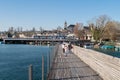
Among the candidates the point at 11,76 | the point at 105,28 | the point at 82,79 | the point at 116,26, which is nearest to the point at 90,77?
the point at 82,79

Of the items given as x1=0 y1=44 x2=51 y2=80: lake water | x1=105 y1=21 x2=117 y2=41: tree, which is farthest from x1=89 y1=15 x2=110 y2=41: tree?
x1=0 y1=44 x2=51 y2=80: lake water

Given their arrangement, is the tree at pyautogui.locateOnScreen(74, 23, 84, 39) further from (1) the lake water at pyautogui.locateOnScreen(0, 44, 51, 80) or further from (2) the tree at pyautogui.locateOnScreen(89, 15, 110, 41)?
(1) the lake water at pyautogui.locateOnScreen(0, 44, 51, 80)

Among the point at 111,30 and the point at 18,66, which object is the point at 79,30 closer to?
the point at 111,30

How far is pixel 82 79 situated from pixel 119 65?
3.55m

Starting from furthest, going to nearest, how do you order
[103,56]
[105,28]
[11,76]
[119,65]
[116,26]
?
1. [116,26]
2. [105,28]
3. [11,76]
4. [103,56]
5. [119,65]

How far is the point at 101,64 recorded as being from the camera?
20.2 m

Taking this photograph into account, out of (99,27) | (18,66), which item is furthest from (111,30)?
(18,66)

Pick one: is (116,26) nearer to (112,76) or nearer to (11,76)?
(11,76)

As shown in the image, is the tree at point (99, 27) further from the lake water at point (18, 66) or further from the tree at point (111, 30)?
the lake water at point (18, 66)

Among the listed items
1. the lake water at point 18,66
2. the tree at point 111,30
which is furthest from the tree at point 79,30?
the lake water at point 18,66

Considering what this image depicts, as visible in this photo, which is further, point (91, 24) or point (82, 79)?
point (91, 24)

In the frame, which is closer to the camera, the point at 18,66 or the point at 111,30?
the point at 18,66

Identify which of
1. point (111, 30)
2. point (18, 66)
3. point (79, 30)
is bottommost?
point (18, 66)

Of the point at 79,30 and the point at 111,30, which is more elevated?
the point at 79,30
